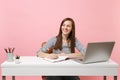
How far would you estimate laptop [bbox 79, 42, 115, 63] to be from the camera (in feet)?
7.69

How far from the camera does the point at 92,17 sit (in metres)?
3.62

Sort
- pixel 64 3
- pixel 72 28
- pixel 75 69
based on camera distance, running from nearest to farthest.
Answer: pixel 75 69, pixel 72 28, pixel 64 3

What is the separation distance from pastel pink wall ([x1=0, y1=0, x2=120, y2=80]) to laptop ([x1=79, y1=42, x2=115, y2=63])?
1162 mm

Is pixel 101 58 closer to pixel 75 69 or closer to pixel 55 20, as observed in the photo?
pixel 75 69

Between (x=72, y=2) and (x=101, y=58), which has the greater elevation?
(x=72, y=2)

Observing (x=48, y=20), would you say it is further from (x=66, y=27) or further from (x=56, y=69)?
(x=56, y=69)

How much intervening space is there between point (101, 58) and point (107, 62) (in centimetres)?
7

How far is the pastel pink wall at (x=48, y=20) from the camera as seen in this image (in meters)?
3.59

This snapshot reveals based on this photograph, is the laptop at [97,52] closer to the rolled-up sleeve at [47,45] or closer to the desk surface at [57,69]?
the desk surface at [57,69]

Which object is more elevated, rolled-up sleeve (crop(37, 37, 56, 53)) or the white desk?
rolled-up sleeve (crop(37, 37, 56, 53))

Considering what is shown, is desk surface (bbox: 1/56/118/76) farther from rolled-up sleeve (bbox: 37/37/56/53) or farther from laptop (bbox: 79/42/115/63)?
rolled-up sleeve (bbox: 37/37/56/53)

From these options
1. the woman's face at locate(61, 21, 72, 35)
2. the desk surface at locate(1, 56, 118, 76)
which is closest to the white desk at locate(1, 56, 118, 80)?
the desk surface at locate(1, 56, 118, 76)

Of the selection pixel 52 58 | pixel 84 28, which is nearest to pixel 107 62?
pixel 52 58

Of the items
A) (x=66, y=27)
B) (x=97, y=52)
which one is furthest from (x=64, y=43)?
(x=97, y=52)
